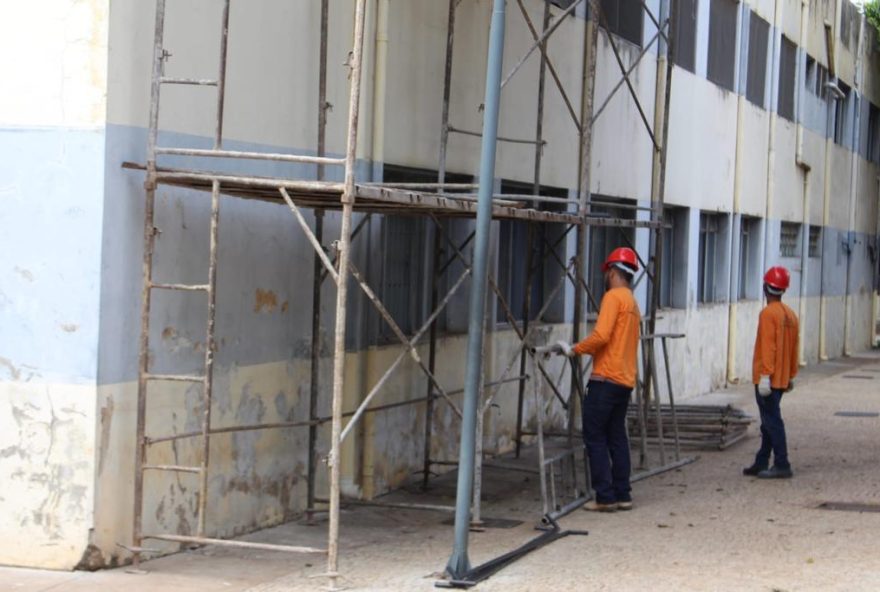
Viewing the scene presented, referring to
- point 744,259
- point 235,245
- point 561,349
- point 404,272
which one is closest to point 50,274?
point 235,245

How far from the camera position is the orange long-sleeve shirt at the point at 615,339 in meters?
11.0

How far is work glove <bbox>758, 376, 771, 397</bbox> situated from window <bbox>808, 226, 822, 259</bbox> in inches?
701

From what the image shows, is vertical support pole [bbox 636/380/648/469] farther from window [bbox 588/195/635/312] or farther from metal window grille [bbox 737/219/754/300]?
metal window grille [bbox 737/219/754/300]

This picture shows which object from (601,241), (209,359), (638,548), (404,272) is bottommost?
(638,548)

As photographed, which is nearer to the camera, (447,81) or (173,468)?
(173,468)

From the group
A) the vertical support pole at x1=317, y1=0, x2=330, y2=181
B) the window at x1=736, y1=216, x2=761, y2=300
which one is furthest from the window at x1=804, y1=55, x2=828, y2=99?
the vertical support pole at x1=317, y1=0, x2=330, y2=181

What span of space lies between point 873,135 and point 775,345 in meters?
25.4

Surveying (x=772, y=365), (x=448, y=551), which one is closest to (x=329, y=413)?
(x=448, y=551)

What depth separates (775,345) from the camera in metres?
12.9

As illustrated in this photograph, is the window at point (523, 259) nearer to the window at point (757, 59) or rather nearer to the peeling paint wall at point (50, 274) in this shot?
the peeling paint wall at point (50, 274)

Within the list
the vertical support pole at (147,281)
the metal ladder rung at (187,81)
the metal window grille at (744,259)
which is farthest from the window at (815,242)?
the vertical support pole at (147,281)

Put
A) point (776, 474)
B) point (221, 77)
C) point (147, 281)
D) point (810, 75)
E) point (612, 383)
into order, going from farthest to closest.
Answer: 1. point (810, 75)
2. point (776, 474)
3. point (612, 383)
4. point (221, 77)
5. point (147, 281)

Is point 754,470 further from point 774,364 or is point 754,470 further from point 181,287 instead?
point 181,287

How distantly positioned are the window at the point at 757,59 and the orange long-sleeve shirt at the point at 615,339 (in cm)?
1366
